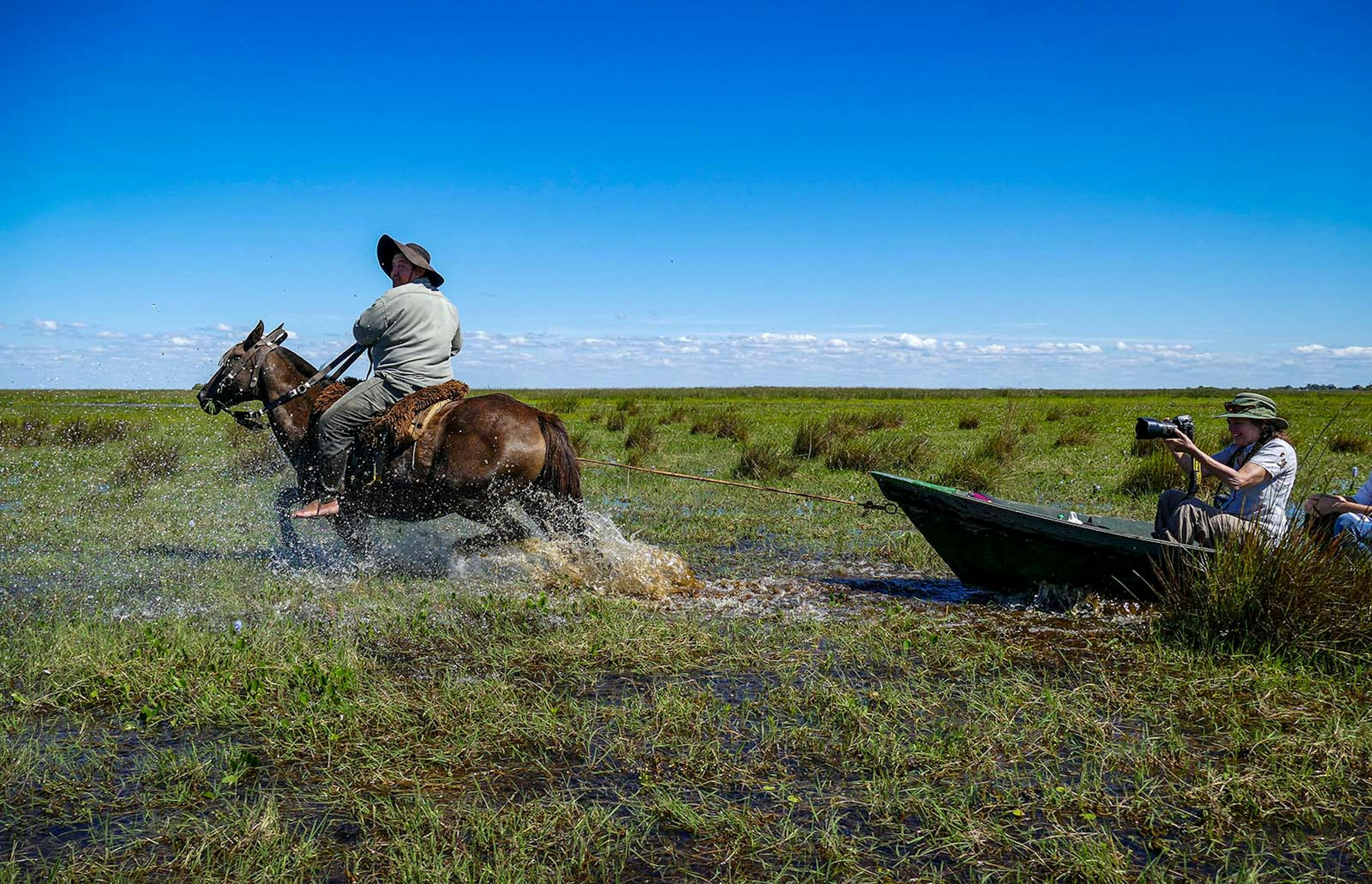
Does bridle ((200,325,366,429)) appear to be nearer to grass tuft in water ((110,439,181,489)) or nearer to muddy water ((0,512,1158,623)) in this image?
muddy water ((0,512,1158,623))

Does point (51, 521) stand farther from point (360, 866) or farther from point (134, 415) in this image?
point (134, 415)

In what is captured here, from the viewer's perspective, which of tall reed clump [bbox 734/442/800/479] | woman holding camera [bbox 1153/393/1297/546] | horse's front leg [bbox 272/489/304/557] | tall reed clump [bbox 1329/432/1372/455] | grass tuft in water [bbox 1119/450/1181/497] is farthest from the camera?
Answer: tall reed clump [bbox 1329/432/1372/455]

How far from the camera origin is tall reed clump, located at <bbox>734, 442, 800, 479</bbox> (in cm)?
1379

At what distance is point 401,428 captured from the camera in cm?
714

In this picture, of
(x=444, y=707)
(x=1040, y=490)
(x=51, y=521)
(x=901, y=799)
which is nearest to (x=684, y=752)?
(x=901, y=799)

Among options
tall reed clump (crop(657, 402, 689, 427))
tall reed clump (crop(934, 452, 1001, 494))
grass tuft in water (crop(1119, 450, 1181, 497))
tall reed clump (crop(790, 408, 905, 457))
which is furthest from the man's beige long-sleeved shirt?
tall reed clump (crop(657, 402, 689, 427))

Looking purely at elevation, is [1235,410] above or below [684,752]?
above

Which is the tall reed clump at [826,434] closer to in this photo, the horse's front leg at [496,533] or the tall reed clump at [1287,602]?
the horse's front leg at [496,533]

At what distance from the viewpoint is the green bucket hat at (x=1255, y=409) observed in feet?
19.8

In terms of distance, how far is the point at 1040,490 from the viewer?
1304cm

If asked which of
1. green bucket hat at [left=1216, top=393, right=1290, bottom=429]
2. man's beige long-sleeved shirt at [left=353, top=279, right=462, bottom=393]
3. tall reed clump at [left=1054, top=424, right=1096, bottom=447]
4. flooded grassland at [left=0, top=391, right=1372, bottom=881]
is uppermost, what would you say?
man's beige long-sleeved shirt at [left=353, top=279, right=462, bottom=393]

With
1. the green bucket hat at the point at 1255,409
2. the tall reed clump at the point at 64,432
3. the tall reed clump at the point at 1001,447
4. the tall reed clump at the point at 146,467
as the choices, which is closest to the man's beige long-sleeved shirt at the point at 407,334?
the green bucket hat at the point at 1255,409

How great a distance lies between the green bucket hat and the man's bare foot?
7.12 metres

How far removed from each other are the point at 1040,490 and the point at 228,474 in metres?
12.8
